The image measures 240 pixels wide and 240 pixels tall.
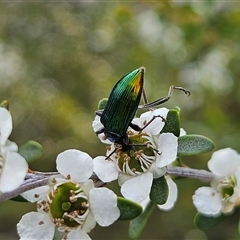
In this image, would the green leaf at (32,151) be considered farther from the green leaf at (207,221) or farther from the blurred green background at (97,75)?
the blurred green background at (97,75)

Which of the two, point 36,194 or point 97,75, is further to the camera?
point 97,75

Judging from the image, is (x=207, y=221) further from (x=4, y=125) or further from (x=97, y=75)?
(x=97, y=75)

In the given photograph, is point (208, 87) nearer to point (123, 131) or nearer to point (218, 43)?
point (218, 43)

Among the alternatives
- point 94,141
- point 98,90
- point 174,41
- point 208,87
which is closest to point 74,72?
point 98,90

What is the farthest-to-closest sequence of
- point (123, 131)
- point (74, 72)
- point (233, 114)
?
point (74, 72)
point (233, 114)
point (123, 131)

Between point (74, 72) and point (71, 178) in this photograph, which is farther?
point (74, 72)

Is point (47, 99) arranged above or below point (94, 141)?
above

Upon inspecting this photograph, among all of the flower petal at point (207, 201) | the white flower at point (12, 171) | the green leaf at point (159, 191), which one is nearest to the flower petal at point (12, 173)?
the white flower at point (12, 171)

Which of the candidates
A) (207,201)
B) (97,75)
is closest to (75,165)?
(207,201)

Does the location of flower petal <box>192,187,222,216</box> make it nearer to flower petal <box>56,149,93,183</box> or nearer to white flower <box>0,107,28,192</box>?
flower petal <box>56,149,93,183</box>
